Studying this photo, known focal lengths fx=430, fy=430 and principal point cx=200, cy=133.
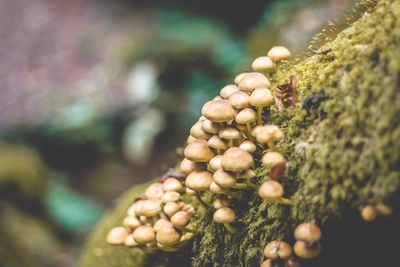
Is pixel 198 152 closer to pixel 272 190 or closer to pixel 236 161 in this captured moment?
pixel 236 161

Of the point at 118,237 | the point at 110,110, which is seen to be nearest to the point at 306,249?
the point at 118,237

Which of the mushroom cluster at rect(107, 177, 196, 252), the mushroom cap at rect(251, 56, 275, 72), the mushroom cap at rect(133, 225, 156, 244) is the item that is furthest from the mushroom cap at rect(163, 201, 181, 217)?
the mushroom cap at rect(251, 56, 275, 72)

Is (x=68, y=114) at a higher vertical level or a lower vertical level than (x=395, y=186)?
higher

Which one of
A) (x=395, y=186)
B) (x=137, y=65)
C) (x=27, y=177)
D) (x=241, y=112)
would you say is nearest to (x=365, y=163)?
(x=395, y=186)

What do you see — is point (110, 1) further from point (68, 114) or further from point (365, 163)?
point (365, 163)

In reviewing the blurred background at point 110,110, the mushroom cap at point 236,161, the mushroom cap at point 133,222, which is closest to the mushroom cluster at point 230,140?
the mushroom cap at point 236,161

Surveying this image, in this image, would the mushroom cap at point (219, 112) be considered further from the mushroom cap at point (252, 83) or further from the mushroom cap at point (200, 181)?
the mushroom cap at point (200, 181)
